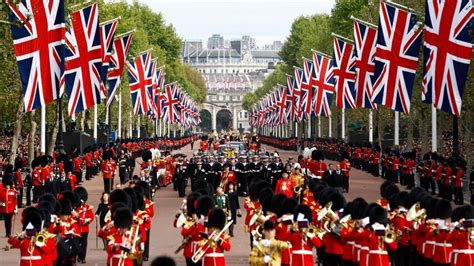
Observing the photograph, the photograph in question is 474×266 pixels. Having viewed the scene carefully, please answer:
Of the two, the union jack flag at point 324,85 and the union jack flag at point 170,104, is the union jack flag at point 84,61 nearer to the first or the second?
the union jack flag at point 324,85

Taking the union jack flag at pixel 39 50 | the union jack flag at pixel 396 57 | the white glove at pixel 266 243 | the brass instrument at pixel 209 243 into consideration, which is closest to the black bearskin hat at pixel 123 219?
the brass instrument at pixel 209 243

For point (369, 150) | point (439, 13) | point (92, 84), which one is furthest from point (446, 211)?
point (369, 150)

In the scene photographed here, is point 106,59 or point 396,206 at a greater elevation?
point 106,59

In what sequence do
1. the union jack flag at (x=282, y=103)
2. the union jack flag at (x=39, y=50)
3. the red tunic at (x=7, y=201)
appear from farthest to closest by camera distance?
1. the union jack flag at (x=282, y=103)
2. the union jack flag at (x=39, y=50)
3. the red tunic at (x=7, y=201)

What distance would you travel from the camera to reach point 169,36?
449ft

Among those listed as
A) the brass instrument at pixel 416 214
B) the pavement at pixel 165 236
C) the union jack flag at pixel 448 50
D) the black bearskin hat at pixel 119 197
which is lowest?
the pavement at pixel 165 236

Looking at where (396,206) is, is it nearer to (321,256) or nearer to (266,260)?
(321,256)

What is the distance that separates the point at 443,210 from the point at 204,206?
3.69 metres

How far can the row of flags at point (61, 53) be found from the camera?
3331 cm

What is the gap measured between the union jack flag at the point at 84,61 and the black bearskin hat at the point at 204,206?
67.5 feet

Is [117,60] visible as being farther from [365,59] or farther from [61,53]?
[61,53]

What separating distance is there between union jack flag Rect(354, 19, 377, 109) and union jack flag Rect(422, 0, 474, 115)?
11.1m

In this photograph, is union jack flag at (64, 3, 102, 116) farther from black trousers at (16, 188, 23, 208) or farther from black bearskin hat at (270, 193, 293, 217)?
black bearskin hat at (270, 193, 293, 217)

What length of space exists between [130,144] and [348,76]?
1656 cm
